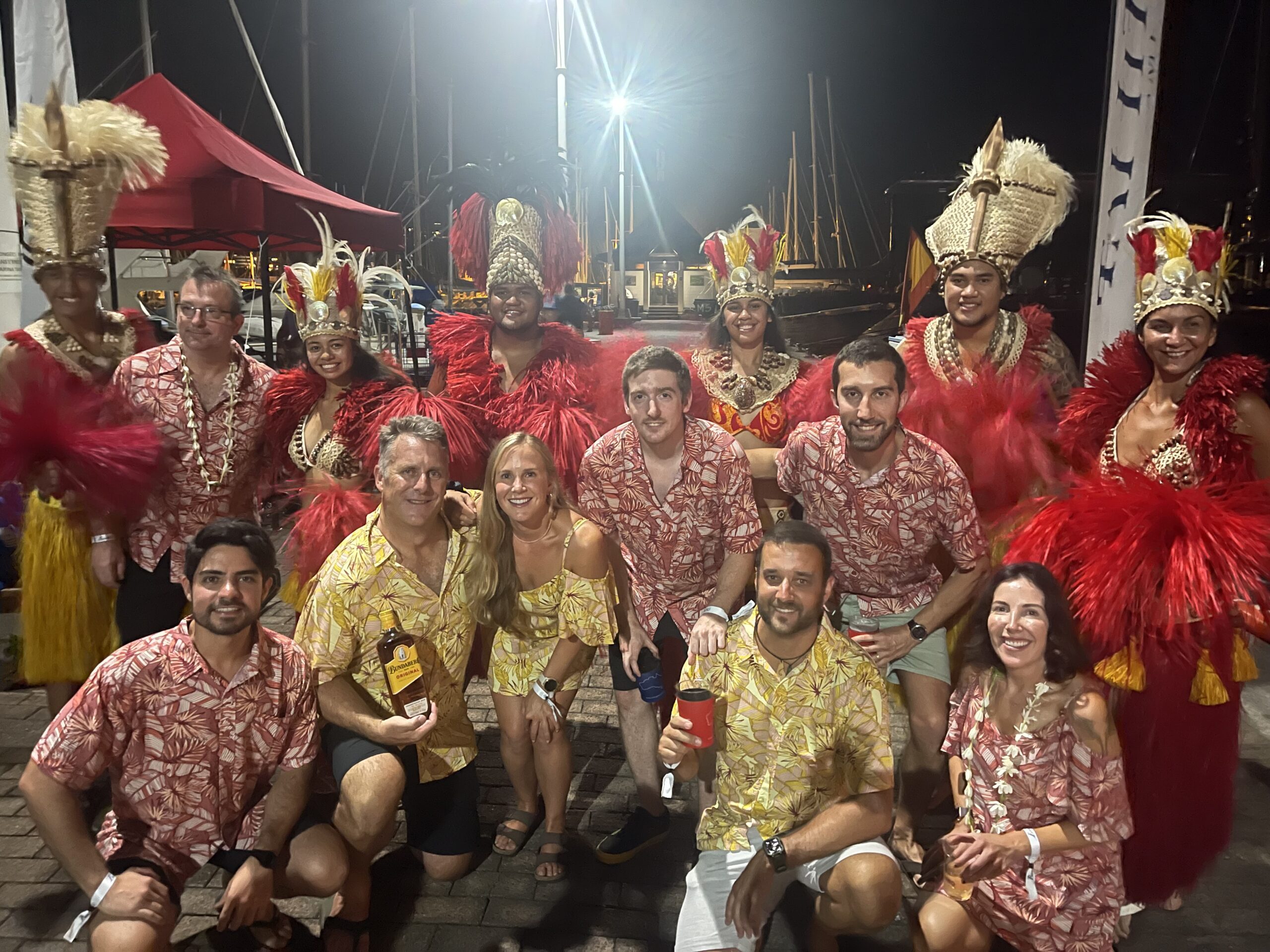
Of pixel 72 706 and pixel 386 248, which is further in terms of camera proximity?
pixel 386 248

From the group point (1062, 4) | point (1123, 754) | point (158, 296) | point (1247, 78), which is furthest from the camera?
point (158, 296)

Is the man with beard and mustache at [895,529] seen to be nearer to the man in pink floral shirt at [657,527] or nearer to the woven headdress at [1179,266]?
the man in pink floral shirt at [657,527]

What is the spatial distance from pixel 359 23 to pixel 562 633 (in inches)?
417

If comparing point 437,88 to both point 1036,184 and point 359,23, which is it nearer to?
point 359,23

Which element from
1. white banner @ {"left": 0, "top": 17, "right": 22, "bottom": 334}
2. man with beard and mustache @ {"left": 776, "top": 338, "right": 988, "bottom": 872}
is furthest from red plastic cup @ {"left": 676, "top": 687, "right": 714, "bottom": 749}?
white banner @ {"left": 0, "top": 17, "right": 22, "bottom": 334}

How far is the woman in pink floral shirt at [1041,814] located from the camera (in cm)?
191

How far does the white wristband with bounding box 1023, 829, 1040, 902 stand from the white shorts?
1.01 feet

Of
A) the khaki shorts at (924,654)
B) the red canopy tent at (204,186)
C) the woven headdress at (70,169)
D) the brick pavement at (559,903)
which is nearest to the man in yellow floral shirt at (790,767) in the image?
the brick pavement at (559,903)

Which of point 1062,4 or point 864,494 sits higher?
point 1062,4

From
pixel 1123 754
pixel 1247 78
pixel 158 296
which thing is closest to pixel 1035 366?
pixel 1123 754

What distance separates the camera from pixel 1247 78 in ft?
22.2

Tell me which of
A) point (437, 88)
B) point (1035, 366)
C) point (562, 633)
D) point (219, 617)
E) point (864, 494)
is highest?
point (437, 88)

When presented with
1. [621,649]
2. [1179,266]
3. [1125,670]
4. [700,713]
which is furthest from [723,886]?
[1179,266]

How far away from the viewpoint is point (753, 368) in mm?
3312
